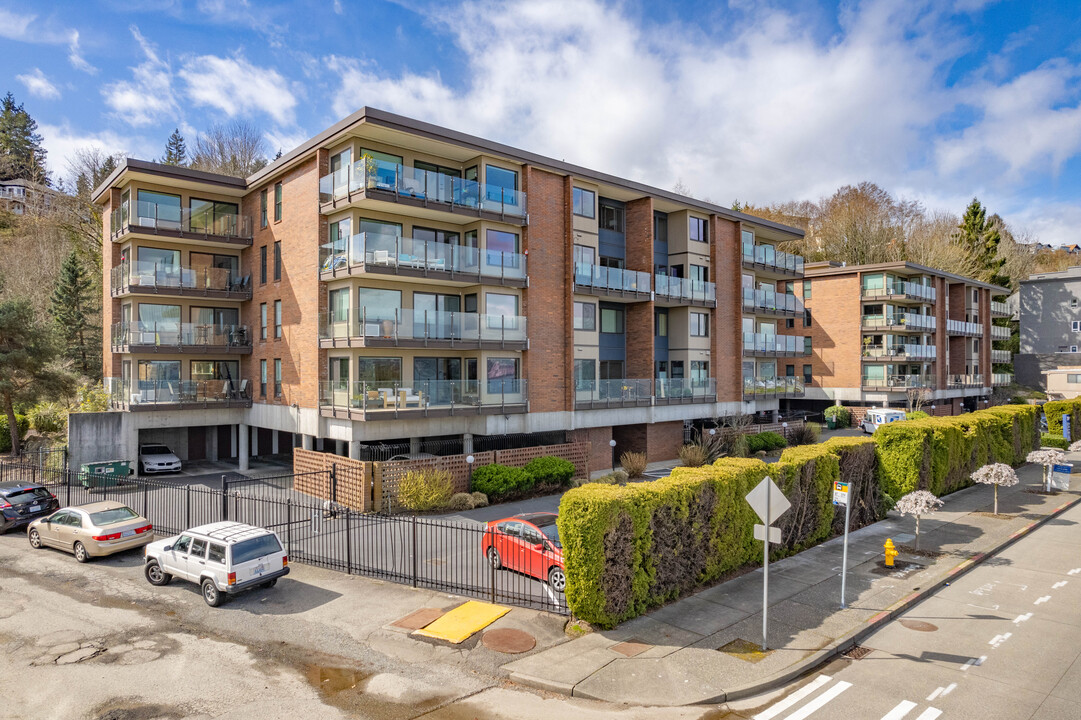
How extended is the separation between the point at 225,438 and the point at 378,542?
20.3m

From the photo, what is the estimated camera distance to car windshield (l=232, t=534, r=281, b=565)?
13.3 meters

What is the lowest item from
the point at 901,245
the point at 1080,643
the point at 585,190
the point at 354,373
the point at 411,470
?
the point at 1080,643

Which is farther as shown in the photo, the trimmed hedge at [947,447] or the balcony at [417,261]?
the balcony at [417,261]

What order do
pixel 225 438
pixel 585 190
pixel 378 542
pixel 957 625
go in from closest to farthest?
pixel 957 625 → pixel 378 542 → pixel 585 190 → pixel 225 438

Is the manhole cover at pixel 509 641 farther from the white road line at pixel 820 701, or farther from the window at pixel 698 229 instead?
the window at pixel 698 229

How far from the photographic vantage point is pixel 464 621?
12.2 m

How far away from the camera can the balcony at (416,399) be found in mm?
22078

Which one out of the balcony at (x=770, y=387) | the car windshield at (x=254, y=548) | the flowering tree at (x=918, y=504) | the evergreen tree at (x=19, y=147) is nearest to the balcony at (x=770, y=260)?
the balcony at (x=770, y=387)

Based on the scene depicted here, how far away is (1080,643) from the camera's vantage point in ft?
38.0

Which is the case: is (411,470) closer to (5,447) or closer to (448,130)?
(448,130)

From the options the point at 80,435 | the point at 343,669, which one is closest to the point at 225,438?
the point at 80,435

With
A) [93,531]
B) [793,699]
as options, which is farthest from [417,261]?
[793,699]

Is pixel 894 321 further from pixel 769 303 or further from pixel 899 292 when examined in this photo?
pixel 769 303

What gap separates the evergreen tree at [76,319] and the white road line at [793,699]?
156 ft
